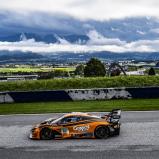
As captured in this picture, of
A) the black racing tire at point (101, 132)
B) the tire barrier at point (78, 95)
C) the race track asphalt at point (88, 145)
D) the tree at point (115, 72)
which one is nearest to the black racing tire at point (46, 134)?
the race track asphalt at point (88, 145)

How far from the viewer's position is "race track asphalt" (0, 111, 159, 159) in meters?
16.2

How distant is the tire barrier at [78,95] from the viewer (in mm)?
34094

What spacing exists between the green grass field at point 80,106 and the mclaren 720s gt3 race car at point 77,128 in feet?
31.9

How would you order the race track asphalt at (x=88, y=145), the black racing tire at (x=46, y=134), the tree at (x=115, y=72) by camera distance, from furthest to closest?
the tree at (x=115, y=72) → the black racing tire at (x=46, y=134) → the race track asphalt at (x=88, y=145)

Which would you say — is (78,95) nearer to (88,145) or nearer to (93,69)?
(88,145)

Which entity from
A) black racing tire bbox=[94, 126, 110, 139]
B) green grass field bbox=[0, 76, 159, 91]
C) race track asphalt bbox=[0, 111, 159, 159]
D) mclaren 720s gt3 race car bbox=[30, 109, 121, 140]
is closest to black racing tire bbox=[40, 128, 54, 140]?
mclaren 720s gt3 race car bbox=[30, 109, 121, 140]

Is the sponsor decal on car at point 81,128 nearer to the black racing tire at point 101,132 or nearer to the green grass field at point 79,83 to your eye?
the black racing tire at point 101,132

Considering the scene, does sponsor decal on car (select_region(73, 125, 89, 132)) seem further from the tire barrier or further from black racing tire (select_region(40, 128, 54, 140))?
the tire barrier

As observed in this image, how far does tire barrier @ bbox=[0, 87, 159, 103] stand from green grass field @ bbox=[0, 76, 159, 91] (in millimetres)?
4815

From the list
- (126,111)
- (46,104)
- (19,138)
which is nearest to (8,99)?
(46,104)

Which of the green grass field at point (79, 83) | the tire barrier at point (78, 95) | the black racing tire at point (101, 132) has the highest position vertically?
the green grass field at point (79, 83)

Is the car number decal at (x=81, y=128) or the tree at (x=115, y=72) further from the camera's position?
the tree at (x=115, y=72)

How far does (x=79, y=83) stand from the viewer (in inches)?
1582

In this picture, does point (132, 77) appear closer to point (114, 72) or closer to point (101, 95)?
point (101, 95)
